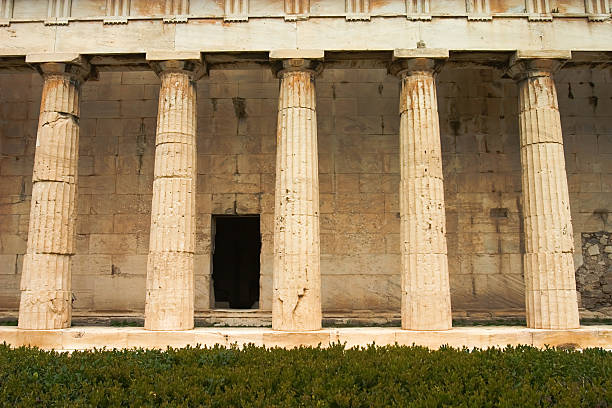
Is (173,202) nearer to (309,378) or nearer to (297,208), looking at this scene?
(297,208)

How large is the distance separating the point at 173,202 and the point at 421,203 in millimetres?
5529

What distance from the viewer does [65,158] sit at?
13477 mm

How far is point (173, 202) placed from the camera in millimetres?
12938

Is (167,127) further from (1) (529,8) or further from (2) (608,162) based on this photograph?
(2) (608,162)

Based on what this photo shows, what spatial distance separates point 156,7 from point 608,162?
13.5 m

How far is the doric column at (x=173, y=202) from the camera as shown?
498 inches

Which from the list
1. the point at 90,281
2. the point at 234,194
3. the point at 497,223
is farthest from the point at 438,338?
the point at 90,281

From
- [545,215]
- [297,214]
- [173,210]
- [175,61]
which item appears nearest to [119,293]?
[173,210]

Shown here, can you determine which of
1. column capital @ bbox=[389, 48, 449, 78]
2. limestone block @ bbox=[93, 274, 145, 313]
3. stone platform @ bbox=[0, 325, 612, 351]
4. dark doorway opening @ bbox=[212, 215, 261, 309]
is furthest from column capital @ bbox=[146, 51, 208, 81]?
dark doorway opening @ bbox=[212, 215, 261, 309]

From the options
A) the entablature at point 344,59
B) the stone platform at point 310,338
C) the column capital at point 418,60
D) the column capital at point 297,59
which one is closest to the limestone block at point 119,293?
the stone platform at point 310,338

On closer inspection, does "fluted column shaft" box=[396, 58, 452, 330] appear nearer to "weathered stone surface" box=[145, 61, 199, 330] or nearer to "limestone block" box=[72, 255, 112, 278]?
"weathered stone surface" box=[145, 61, 199, 330]

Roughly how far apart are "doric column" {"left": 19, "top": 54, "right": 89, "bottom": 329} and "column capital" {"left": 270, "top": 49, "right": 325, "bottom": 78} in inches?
183

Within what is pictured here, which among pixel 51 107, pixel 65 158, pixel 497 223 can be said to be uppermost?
pixel 51 107

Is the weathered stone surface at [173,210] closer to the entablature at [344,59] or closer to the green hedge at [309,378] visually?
the entablature at [344,59]
